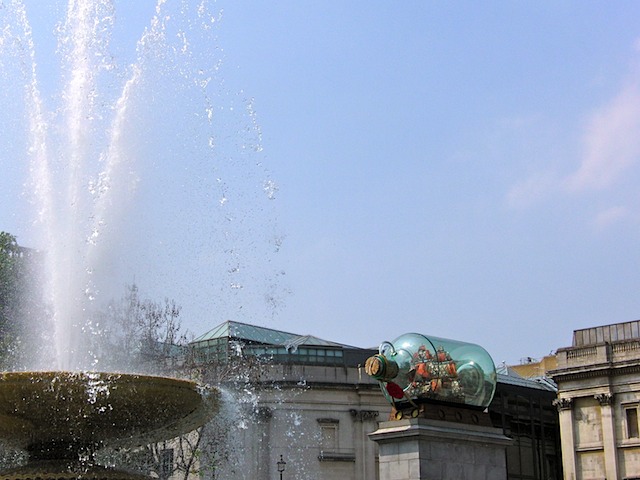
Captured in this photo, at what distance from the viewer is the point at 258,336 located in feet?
183

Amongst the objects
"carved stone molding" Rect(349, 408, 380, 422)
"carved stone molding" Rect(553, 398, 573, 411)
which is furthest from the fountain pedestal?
"carved stone molding" Rect(553, 398, 573, 411)

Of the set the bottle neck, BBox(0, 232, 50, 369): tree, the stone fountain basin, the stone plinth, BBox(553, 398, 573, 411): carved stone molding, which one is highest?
BBox(0, 232, 50, 369): tree

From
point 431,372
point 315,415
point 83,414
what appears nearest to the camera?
Answer: point 83,414

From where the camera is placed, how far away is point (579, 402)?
49375 millimetres

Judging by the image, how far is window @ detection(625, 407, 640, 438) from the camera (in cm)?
4719

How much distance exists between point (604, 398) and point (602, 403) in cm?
28

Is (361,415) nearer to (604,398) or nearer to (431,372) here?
(604,398)

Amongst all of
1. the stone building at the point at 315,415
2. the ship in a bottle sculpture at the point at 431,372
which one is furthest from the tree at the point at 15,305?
the ship in a bottle sculpture at the point at 431,372

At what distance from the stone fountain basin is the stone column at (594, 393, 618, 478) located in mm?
36286

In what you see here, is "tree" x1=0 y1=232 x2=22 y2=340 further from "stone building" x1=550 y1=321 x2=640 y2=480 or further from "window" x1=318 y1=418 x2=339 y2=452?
"stone building" x1=550 y1=321 x2=640 y2=480

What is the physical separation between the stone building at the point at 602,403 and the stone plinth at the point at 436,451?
3389 centimetres

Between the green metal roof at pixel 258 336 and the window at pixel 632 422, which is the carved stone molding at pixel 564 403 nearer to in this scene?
the window at pixel 632 422

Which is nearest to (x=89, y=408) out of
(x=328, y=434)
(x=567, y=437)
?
(x=328, y=434)

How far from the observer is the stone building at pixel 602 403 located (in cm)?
4712
